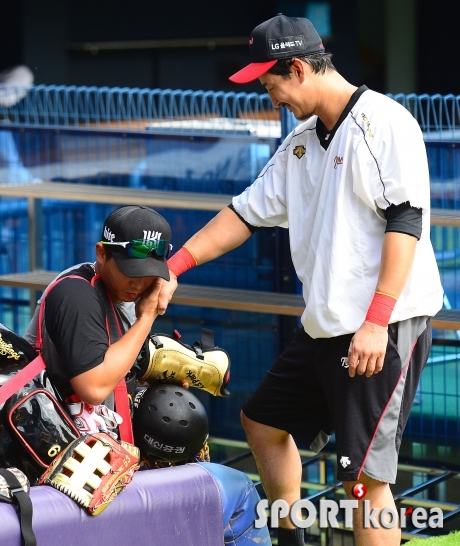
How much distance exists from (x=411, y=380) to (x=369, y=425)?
206 mm

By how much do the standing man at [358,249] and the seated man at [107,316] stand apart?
15cm

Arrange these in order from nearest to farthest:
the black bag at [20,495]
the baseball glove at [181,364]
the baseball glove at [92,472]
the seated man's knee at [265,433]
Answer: the black bag at [20,495] → the baseball glove at [92,472] → the baseball glove at [181,364] → the seated man's knee at [265,433]

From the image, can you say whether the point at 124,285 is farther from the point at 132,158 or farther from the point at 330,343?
the point at 132,158

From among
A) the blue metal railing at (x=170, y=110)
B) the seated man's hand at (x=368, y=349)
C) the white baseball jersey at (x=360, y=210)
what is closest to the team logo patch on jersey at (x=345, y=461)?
the seated man's hand at (x=368, y=349)

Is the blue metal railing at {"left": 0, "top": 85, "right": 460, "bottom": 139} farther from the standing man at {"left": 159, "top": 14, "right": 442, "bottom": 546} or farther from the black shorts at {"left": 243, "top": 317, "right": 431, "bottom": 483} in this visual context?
the black shorts at {"left": 243, "top": 317, "right": 431, "bottom": 483}

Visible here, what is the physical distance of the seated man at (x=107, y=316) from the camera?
2.87 m

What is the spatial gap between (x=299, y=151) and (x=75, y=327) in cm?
98

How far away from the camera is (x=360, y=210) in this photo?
309 centimetres

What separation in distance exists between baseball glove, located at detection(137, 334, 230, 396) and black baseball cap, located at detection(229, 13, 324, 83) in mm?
935

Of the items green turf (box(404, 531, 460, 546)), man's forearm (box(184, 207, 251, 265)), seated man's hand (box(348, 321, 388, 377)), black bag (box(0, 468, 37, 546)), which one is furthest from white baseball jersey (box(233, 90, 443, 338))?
Result: green turf (box(404, 531, 460, 546))

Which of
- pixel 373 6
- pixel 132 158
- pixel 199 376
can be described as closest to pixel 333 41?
pixel 373 6

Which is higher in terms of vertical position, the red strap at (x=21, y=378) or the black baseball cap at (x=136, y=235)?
the black baseball cap at (x=136, y=235)

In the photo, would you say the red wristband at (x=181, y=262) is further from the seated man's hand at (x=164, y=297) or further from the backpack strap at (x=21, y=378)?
the backpack strap at (x=21, y=378)

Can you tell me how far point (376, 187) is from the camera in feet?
9.90
